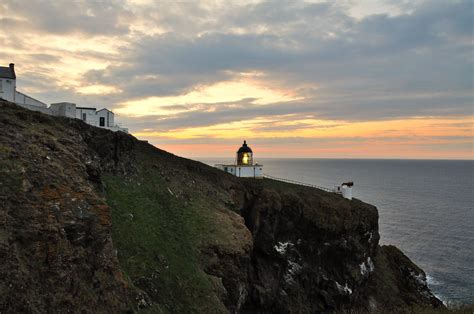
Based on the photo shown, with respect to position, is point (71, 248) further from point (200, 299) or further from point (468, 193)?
point (468, 193)

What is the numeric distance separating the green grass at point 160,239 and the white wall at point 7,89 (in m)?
20.4

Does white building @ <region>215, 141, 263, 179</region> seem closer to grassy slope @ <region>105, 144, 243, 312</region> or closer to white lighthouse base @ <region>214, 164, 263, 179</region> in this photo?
white lighthouse base @ <region>214, 164, 263, 179</region>

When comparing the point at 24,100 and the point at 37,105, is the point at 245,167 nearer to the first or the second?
the point at 37,105

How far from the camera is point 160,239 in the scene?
3106 cm

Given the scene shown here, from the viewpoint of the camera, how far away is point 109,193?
3231 cm

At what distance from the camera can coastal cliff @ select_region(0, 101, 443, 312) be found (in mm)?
19703

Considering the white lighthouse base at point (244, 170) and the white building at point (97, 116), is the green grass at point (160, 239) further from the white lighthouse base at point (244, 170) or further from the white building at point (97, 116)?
the white lighthouse base at point (244, 170)

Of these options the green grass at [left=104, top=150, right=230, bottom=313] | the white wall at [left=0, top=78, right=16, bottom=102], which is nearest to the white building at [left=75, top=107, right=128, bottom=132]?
the white wall at [left=0, top=78, right=16, bottom=102]

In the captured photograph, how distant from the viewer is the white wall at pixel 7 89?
45.6 metres

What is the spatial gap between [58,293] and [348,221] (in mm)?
40552

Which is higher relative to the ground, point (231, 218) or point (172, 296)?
point (231, 218)

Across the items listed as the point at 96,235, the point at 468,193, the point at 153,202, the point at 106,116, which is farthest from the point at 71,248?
the point at 468,193

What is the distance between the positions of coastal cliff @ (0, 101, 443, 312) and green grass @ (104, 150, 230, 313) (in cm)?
11

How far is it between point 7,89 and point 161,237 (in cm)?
3058
